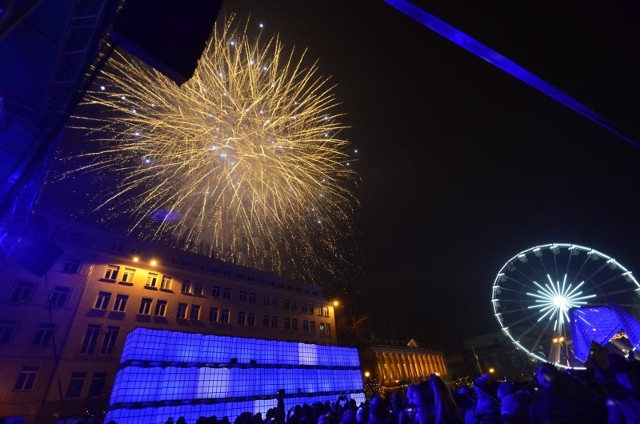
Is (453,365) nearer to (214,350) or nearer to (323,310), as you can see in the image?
(323,310)

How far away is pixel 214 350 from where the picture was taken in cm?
1698

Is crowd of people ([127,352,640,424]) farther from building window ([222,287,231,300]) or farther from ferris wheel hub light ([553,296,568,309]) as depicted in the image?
ferris wheel hub light ([553,296,568,309])

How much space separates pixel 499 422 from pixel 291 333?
3856 cm

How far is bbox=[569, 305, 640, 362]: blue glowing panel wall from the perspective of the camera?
2292 centimetres

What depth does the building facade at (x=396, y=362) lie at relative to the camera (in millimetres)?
50031

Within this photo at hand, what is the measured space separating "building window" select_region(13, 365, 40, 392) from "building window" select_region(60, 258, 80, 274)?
7.07 meters

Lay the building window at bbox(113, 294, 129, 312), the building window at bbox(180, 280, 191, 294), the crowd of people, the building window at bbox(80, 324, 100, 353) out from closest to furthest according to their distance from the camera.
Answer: the crowd of people → the building window at bbox(80, 324, 100, 353) → the building window at bbox(113, 294, 129, 312) → the building window at bbox(180, 280, 191, 294)

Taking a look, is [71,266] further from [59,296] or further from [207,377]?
[207,377]

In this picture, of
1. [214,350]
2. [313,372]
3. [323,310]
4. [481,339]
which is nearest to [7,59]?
[214,350]

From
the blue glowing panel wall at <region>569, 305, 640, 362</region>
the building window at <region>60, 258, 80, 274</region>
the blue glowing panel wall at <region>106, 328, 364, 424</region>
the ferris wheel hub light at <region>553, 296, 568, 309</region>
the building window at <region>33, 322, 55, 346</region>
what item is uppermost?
the building window at <region>60, 258, 80, 274</region>

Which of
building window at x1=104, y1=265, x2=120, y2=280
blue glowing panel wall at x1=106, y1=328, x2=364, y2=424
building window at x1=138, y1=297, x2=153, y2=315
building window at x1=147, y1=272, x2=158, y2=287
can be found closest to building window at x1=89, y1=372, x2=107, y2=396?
building window at x1=138, y1=297, x2=153, y2=315

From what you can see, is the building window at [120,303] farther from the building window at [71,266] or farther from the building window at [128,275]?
the building window at [71,266]

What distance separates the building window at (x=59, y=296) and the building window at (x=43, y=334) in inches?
59.2

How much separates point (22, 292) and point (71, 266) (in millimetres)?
3392
